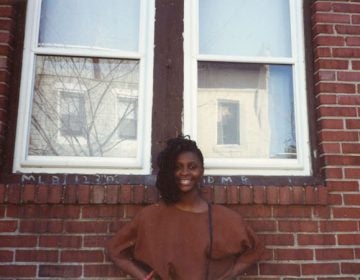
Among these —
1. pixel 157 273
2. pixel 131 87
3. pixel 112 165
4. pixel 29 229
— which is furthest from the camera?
pixel 131 87

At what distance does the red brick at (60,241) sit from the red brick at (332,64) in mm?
1983

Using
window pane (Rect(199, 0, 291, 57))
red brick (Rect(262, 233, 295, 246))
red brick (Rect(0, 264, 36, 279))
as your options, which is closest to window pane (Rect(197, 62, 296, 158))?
window pane (Rect(199, 0, 291, 57))

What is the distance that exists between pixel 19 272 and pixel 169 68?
5.38ft

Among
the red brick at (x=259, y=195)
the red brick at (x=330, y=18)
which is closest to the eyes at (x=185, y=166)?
the red brick at (x=259, y=195)

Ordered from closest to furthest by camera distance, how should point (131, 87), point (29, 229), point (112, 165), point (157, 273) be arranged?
point (157, 273) → point (29, 229) → point (112, 165) → point (131, 87)

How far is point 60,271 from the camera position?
276 centimetres

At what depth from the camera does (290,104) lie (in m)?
3.27

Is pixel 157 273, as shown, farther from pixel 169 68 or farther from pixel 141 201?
pixel 169 68

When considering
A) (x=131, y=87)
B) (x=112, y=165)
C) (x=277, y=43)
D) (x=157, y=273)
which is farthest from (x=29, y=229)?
(x=277, y=43)

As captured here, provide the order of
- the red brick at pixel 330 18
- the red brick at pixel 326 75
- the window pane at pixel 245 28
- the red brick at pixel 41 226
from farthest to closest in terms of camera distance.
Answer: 1. the window pane at pixel 245 28
2. the red brick at pixel 330 18
3. the red brick at pixel 326 75
4. the red brick at pixel 41 226

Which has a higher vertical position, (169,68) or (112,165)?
(169,68)

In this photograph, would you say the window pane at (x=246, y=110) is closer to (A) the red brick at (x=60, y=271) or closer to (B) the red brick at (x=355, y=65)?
(B) the red brick at (x=355, y=65)

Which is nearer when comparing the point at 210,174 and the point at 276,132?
the point at 210,174

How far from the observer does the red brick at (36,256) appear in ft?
9.05
